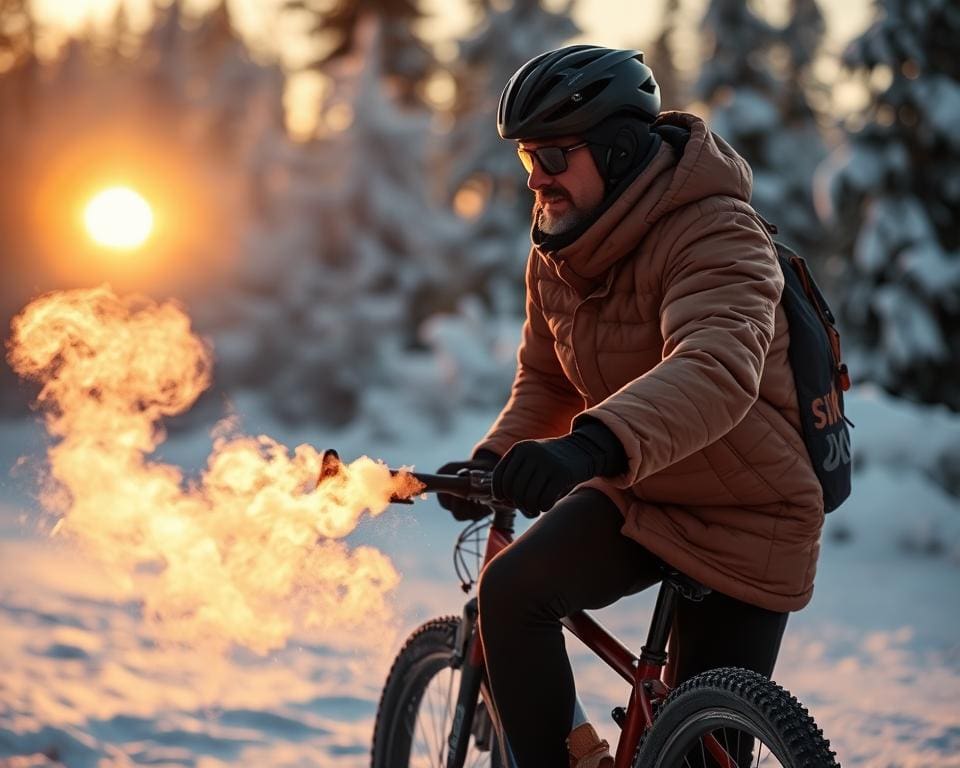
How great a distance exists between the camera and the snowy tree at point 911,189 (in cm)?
1642

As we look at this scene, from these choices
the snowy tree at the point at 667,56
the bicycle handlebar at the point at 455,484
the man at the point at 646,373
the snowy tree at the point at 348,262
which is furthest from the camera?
the snowy tree at the point at 667,56

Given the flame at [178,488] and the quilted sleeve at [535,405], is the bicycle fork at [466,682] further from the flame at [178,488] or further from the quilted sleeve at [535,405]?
the quilted sleeve at [535,405]

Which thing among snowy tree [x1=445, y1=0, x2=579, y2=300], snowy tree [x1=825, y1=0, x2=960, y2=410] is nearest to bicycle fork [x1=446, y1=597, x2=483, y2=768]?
snowy tree [x1=825, y1=0, x2=960, y2=410]

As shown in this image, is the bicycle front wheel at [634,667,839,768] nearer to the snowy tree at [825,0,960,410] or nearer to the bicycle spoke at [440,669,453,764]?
the bicycle spoke at [440,669,453,764]

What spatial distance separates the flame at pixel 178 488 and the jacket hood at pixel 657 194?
0.73 metres

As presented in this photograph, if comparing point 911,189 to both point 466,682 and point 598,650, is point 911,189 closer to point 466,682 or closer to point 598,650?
point 466,682

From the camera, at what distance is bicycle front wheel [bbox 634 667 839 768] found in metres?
2.46

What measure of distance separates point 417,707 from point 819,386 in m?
1.84

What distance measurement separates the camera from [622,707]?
3398mm

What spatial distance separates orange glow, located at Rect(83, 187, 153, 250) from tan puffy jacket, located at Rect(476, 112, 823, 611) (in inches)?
963

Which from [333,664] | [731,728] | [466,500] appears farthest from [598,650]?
[333,664]

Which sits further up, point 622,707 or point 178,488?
point 178,488

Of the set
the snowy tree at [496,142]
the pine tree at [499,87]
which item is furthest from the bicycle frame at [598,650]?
the pine tree at [499,87]

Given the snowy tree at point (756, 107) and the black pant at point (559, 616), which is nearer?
the black pant at point (559, 616)
